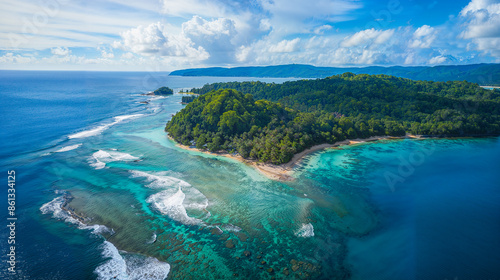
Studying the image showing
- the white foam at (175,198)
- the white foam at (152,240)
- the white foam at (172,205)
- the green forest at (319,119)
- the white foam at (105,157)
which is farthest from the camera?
the green forest at (319,119)

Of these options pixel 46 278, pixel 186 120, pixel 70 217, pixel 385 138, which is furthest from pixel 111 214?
pixel 385 138

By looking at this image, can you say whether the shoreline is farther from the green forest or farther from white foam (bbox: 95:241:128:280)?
white foam (bbox: 95:241:128:280)

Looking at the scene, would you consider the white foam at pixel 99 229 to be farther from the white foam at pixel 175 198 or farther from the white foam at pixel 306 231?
the white foam at pixel 306 231

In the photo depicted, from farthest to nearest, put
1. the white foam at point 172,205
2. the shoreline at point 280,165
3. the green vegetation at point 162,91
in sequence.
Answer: the green vegetation at point 162,91 → the shoreline at point 280,165 → the white foam at point 172,205

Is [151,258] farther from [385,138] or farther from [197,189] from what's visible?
[385,138]

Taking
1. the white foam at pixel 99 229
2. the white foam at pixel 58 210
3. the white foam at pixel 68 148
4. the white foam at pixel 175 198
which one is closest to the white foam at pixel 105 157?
the white foam at pixel 68 148

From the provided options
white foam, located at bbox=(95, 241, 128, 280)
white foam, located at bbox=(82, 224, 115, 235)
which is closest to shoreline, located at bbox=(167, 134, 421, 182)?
white foam, located at bbox=(82, 224, 115, 235)

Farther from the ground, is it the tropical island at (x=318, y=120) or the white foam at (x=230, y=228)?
the tropical island at (x=318, y=120)
